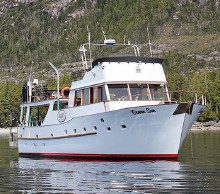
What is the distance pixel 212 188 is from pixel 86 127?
48.4 feet

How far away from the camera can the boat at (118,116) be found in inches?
1407

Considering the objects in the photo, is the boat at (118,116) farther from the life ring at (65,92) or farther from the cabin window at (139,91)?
the life ring at (65,92)

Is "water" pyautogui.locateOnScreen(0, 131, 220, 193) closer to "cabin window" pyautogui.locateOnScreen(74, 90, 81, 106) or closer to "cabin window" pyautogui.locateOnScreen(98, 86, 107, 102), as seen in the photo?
"cabin window" pyautogui.locateOnScreen(98, 86, 107, 102)

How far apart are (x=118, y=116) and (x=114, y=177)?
8.08 m

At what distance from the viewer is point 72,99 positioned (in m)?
41.0

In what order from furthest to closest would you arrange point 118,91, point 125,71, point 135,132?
1. point 125,71
2. point 118,91
3. point 135,132

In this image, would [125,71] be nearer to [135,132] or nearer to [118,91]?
[118,91]

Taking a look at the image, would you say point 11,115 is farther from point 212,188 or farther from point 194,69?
point 212,188

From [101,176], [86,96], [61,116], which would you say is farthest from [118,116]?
[101,176]

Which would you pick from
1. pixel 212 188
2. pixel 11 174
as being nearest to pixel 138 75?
pixel 11 174

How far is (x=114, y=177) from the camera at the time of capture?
28.5 metres

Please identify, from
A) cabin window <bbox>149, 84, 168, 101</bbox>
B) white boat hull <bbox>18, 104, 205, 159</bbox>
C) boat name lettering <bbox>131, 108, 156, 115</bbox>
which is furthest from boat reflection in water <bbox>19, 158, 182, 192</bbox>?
cabin window <bbox>149, 84, 168, 101</bbox>

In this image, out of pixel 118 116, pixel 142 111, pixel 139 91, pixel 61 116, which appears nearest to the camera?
pixel 142 111

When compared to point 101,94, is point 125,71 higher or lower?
higher
